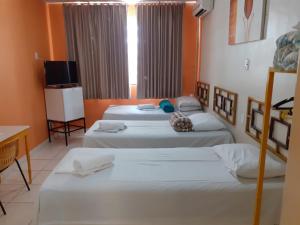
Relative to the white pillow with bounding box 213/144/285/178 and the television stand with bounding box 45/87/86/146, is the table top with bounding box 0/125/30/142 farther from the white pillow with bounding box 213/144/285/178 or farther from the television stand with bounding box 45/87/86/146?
the white pillow with bounding box 213/144/285/178

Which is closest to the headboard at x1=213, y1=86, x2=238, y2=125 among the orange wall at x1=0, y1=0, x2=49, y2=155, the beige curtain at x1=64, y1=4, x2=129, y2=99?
the beige curtain at x1=64, y1=4, x2=129, y2=99

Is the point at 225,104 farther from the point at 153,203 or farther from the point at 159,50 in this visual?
the point at 159,50

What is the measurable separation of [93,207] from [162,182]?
536 millimetres

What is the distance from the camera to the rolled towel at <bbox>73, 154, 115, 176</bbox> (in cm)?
181

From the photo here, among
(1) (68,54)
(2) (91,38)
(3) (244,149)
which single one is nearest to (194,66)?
(2) (91,38)

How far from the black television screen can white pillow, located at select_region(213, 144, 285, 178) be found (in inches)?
127

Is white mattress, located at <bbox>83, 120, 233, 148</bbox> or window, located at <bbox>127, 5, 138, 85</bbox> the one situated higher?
window, located at <bbox>127, 5, 138, 85</bbox>

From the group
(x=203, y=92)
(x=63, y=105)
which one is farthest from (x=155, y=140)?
(x=63, y=105)

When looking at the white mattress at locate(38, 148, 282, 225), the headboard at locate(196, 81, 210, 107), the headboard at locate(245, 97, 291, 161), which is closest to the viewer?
the white mattress at locate(38, 148, 282, 225)

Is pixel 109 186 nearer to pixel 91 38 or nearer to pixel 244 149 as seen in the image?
pixel 244 149

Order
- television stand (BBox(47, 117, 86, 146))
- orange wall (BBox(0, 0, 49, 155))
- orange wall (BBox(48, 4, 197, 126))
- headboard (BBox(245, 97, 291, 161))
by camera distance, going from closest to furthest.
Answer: headboard (BBox(245, 97, 291, 161)) < orange wall (BBox(0, 0, 49, 155)) < television stand (BBox(47, 117, 86, 146)) < orange wall (BBox(48, 4, 197, 126))

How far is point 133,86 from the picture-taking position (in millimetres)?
4844

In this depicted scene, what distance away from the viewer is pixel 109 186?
1.67m

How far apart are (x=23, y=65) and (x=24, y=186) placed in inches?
73.0
